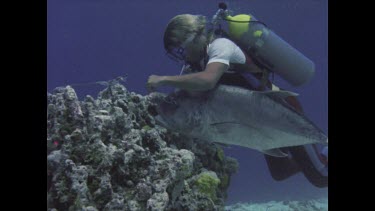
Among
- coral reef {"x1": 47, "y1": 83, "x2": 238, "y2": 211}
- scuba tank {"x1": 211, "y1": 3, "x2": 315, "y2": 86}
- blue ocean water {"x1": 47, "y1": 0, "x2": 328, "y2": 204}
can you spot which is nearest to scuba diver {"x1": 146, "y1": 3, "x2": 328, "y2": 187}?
scuba tank {"x1": 211, "y1": 3, "x2": 315, "y2": 86}

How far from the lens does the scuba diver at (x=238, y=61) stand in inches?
139

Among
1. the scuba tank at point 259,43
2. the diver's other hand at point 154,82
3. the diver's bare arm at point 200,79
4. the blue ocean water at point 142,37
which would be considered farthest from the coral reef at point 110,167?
the blue ocean water at point 142,37

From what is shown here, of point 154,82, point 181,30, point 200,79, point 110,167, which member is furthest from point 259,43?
point 110,167

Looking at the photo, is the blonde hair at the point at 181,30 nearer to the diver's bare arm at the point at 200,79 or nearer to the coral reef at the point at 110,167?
the diver's bare arm at the point at 200,79

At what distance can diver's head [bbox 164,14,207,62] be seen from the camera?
377 centimetres

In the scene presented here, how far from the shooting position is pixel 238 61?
12.9ft

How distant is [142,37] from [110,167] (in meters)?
68.5

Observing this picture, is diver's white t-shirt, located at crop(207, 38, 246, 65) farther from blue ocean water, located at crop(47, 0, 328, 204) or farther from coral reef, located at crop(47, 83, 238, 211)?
blue ocean water, located at crop(47, 0, 328, 204)

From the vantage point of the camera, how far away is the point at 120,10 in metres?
51.5

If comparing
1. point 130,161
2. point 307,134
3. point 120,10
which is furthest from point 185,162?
point 120,10

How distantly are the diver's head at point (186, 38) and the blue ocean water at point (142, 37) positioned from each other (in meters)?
25.2
